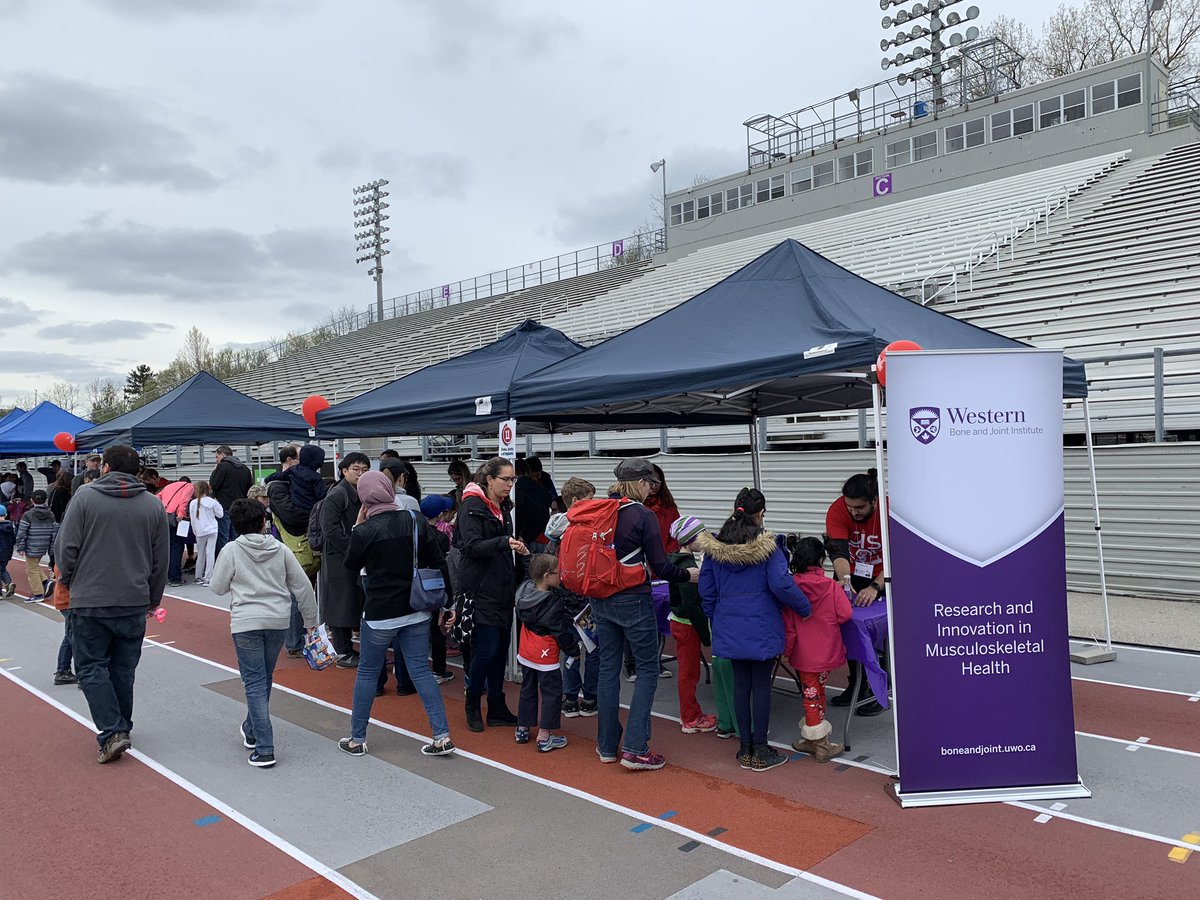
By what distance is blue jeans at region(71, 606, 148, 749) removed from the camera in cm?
511

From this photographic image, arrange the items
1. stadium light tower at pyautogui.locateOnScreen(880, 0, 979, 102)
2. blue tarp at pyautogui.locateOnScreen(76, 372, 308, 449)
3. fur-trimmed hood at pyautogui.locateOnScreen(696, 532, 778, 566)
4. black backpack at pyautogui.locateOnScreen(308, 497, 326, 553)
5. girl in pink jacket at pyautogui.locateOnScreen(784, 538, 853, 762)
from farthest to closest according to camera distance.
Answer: stadium light tower at pyautogui.locateOnScreen(880, 0, 979, 102) → blue tarp at pyautogui.locateOnScreen(76, 372, 308, 449) → black backpack at pyautogui.locateOnScreen(308, 497, 326, 553) → girl in pink jacket at pyautogui.locateOnScreen(784, 538, 853, 762) → fur-trimmed hood at pyautogui.locateOnScreen(696, 532, 778, 566)

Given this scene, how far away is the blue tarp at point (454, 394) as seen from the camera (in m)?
7.09

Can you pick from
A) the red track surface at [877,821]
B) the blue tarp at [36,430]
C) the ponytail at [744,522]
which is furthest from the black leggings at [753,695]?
the blue tarp at [36,430]

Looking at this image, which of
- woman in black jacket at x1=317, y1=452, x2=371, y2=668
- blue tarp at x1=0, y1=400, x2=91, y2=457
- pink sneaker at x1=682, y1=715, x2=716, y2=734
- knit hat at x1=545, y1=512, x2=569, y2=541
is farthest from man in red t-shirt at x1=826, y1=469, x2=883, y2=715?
blue tarp at x1=0, y1=400, x2=91, y2=457

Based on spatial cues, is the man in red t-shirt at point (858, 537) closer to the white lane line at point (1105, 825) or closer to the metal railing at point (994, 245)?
the white lane line at point (1105, 825)

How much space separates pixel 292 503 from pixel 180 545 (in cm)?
645

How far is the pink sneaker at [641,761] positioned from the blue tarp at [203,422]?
7895 mm

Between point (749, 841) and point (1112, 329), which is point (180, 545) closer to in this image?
point (749, 841)

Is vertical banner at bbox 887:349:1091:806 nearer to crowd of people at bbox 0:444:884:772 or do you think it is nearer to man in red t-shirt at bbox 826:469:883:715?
crowd of people at bbox 0:444:884:772

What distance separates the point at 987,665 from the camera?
4402 millimetres

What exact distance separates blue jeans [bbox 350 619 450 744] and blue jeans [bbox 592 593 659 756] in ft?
3.27

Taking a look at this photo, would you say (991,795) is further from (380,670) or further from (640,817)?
(380,670)

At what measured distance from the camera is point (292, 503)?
766cm

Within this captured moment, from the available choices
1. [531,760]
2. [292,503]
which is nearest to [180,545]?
[292,503]
